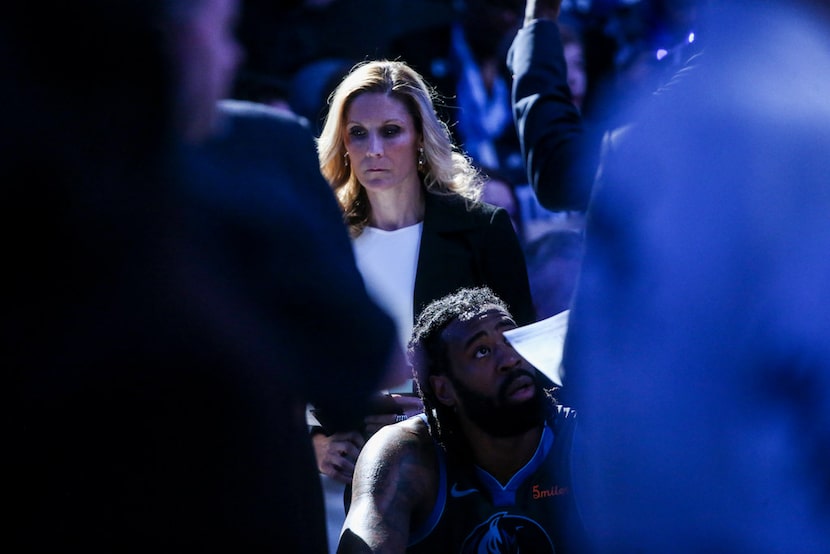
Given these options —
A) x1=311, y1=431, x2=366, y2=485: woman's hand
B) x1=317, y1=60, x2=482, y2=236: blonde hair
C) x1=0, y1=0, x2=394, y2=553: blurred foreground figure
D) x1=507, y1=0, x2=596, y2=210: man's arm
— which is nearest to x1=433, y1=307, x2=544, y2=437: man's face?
x1=311, y1=431, x2=366, y2=485: woman's hand

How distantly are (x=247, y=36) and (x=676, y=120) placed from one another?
4639 millimetres

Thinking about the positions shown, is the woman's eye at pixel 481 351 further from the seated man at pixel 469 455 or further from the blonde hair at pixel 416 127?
the blonde hair at pixel 416 127

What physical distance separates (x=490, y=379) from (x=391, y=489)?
421 millimetres

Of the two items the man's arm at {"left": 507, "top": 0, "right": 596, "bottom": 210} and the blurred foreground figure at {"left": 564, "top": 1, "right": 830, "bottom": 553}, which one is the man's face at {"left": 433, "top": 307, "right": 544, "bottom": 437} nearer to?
the man's arm at {"left": 507, "top": 0, "right": 596, "bottom": 210}

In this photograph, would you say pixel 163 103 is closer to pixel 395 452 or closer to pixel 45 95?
pixel 45 95

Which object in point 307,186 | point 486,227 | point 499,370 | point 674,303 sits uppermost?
point 307,186

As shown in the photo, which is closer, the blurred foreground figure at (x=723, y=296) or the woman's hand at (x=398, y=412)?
the blurred foreground figure at (x=723, y=296)

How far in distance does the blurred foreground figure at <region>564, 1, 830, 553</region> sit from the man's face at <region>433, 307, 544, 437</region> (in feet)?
4.12

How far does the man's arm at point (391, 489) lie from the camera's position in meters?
2.34

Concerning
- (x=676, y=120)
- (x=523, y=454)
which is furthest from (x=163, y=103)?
(x=523, y=454)

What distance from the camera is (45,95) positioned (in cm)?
118

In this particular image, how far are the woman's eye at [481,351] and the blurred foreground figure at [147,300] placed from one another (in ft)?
4.99

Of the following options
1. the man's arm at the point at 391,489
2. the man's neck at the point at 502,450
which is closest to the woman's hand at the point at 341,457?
the man's arm at the point at 391,489

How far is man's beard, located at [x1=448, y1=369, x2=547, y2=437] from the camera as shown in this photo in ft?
8.85
